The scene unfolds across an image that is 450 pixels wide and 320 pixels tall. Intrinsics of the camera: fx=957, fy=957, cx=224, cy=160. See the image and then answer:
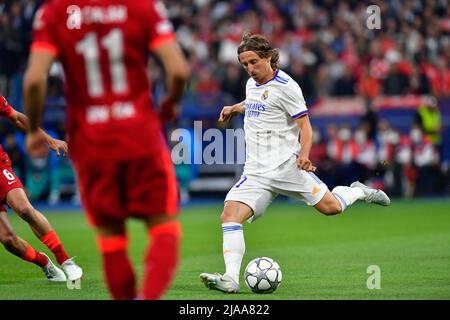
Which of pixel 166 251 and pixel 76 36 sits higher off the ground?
pixel 76 36

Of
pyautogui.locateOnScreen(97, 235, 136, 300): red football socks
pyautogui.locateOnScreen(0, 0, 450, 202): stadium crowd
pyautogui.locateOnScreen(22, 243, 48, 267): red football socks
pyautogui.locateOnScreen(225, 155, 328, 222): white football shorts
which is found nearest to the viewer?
pyautogui.locateOnScreen(97, 235, 136, 300): red football socks

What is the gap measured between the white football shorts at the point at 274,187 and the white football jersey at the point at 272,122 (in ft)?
0.23

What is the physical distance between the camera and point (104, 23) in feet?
18.7

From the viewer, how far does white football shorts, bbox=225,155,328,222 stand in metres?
8.95

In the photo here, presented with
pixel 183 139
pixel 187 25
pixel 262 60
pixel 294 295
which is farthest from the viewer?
pixel 187 25

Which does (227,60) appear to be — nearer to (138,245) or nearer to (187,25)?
(187,25)

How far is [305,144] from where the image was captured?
8758mm

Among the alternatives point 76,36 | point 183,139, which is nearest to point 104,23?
point 76,36

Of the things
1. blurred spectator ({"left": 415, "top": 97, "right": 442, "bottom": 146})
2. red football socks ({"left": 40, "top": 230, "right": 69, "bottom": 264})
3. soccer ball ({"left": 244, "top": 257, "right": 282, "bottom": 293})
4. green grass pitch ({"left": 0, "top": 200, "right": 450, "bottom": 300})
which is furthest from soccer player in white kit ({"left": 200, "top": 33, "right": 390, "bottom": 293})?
blurred spectator ({"left": 415, "top": 97, "right": 442, "bottom": 146})

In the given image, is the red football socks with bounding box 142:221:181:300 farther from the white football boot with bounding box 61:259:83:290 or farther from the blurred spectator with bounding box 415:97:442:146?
the blurred spectator with bounding box 415:97:442:146

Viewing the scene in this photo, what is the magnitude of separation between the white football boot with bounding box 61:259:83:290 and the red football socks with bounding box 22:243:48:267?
0.21 meters

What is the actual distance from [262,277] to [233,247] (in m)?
0.39

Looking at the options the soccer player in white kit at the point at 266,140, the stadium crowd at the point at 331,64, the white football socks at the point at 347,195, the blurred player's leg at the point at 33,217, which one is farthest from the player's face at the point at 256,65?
the stadium crowd at the point at 331,64
